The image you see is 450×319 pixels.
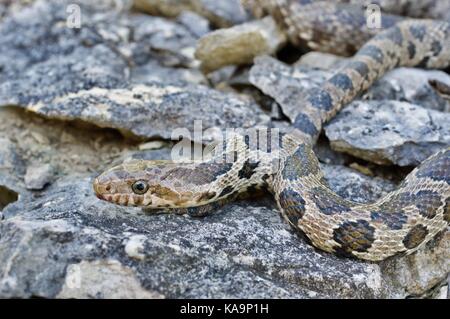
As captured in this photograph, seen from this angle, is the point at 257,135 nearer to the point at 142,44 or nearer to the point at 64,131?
the point at 64,131

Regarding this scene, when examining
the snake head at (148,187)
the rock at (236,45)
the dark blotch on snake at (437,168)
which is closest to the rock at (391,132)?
the dark blotch on snake at (437,168)

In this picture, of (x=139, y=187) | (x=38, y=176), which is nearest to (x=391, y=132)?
(x=139, y=187)

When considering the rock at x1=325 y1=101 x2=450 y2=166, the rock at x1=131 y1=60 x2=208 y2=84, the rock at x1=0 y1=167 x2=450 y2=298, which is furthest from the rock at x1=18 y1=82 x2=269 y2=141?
the rock at x1=0 y1=167 x2=450 y2=298

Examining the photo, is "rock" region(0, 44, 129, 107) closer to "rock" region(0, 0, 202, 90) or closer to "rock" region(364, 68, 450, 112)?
"rock" region(0, 0, 202, 90)

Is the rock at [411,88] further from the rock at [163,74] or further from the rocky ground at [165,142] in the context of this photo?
the rock at [163,74]
